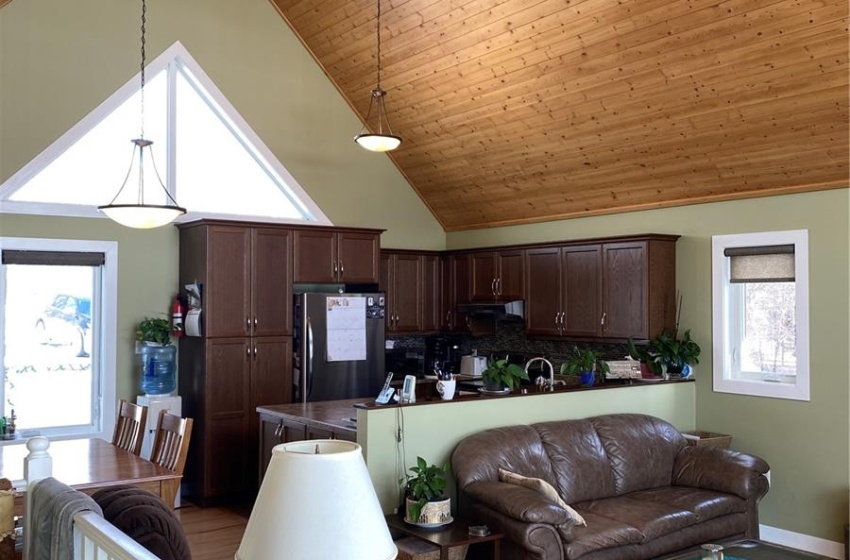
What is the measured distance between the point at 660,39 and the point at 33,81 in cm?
480

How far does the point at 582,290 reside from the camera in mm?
7066

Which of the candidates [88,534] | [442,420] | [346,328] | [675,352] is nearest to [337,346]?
[346,328]

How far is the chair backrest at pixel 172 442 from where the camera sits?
4.04 m

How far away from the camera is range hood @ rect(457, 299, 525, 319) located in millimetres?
7754

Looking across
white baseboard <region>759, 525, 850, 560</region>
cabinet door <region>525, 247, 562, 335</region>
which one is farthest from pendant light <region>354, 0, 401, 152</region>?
white baseboard <region>759, 525, 850, 560</region>

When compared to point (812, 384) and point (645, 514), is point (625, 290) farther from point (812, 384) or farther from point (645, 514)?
point (645, 514)

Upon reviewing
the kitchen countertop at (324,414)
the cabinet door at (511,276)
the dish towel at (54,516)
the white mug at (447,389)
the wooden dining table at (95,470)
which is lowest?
the wooden dining table at (95,470)

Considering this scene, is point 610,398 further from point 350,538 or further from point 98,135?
point 98,135

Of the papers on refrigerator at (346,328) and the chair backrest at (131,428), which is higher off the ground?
the papers on refrigerator at (346,328)

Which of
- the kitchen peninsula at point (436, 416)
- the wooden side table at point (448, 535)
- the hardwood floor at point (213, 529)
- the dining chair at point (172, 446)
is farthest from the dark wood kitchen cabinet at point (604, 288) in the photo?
the dining chair at point (172, 446)

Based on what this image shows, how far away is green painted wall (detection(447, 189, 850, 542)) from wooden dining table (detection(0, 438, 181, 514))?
4262mm

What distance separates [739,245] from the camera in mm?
6230

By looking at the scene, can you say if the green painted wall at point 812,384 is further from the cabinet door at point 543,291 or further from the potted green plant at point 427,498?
the potted green plant at point 427,498

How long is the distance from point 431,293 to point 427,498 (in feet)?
14.3
